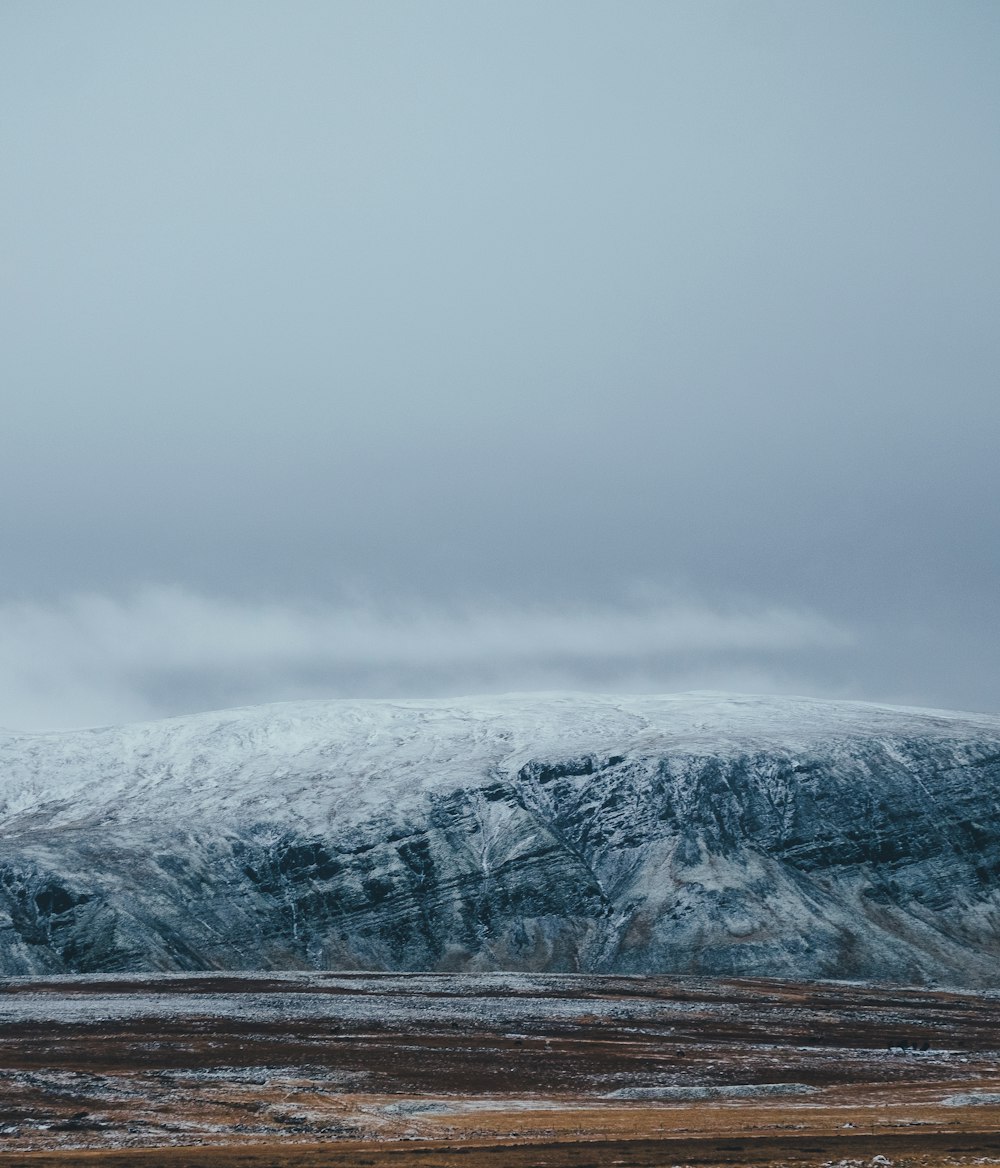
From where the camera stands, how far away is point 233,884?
196000 mm

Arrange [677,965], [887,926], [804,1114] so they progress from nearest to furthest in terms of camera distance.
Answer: [804,1114]
[677,965]
[887,926]

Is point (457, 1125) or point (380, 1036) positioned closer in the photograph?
point (457, 1125)

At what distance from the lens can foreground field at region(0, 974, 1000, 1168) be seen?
5194cm

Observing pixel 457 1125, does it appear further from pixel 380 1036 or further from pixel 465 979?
pixel 465 979

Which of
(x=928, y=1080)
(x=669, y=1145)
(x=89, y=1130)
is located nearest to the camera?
(x=669, y=1145)

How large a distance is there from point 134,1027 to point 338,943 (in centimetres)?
8824

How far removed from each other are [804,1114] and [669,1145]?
45.8 ft

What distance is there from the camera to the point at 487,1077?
7869cm

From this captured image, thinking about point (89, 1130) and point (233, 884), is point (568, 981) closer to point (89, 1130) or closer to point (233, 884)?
point (233, 884)

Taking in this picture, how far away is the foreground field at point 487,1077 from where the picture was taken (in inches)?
2045

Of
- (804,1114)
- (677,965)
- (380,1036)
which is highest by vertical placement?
(804,1114)

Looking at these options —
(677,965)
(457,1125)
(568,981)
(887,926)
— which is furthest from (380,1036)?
(887,926)

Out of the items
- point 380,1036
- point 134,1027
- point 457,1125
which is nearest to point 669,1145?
point 457,1125

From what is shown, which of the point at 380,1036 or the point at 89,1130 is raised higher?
the point at 89,1130
